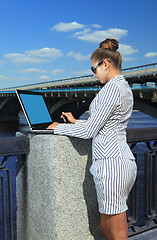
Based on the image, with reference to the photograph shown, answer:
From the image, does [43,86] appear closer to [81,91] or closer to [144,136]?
[81,91]

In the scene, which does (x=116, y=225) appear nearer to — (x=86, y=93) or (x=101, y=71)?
(x=101, y=71)

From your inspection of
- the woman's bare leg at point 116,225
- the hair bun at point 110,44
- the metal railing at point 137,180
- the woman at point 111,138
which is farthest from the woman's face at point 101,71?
the woman's bare leg at point 116,225

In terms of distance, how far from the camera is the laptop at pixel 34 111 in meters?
1.91

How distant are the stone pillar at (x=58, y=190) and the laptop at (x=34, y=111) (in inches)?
3.4

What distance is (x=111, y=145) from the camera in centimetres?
172

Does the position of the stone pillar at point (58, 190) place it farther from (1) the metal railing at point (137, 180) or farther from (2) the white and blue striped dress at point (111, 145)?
(2) the white and blue striped dress at point (111, 145)

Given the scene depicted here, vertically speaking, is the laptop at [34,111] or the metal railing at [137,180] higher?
the laptop at [34,111]

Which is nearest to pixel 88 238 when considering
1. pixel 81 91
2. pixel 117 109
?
pixel 117 109

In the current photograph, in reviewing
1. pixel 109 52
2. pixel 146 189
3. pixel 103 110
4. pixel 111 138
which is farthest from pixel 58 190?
pixel 146 189

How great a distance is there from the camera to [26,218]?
7.36 feet

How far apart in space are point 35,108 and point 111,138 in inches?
25.9

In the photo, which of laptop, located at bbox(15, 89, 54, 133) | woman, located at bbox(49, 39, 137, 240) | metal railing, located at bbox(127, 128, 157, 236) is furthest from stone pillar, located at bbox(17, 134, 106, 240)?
metal railing, located at bbox(127, 128, 157, 236)

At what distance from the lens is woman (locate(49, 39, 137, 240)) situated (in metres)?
1.70

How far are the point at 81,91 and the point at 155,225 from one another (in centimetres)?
2592
